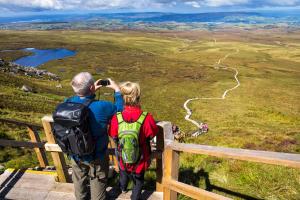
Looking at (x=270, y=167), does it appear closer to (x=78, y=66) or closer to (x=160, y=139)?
(x=160, y=139)

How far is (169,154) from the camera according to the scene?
5.72 meters

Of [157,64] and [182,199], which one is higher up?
[182,199]

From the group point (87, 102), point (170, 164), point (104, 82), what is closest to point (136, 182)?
point (170, 164)

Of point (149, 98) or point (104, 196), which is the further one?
point (149, 98)

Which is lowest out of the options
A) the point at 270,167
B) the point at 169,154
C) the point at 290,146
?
the point at 290,146

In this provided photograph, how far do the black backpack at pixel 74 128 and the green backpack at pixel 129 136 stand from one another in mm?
537

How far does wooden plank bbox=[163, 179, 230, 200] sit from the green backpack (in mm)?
840

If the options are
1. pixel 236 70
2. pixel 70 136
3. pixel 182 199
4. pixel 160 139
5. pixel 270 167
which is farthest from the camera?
pixel 236 70

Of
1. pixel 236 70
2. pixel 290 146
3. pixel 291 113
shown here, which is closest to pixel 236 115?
pixel 291 113

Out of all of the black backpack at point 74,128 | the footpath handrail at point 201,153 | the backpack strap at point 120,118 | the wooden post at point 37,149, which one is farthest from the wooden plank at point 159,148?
the wooden post at point 37,149

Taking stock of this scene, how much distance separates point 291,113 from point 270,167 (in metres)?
44.6

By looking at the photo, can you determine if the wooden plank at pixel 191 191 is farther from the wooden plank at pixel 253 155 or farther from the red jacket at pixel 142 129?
the wooden plank at pixel 253 155

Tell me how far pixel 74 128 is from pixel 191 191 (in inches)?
90.3

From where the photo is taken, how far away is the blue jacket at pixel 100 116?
563 centimetres
